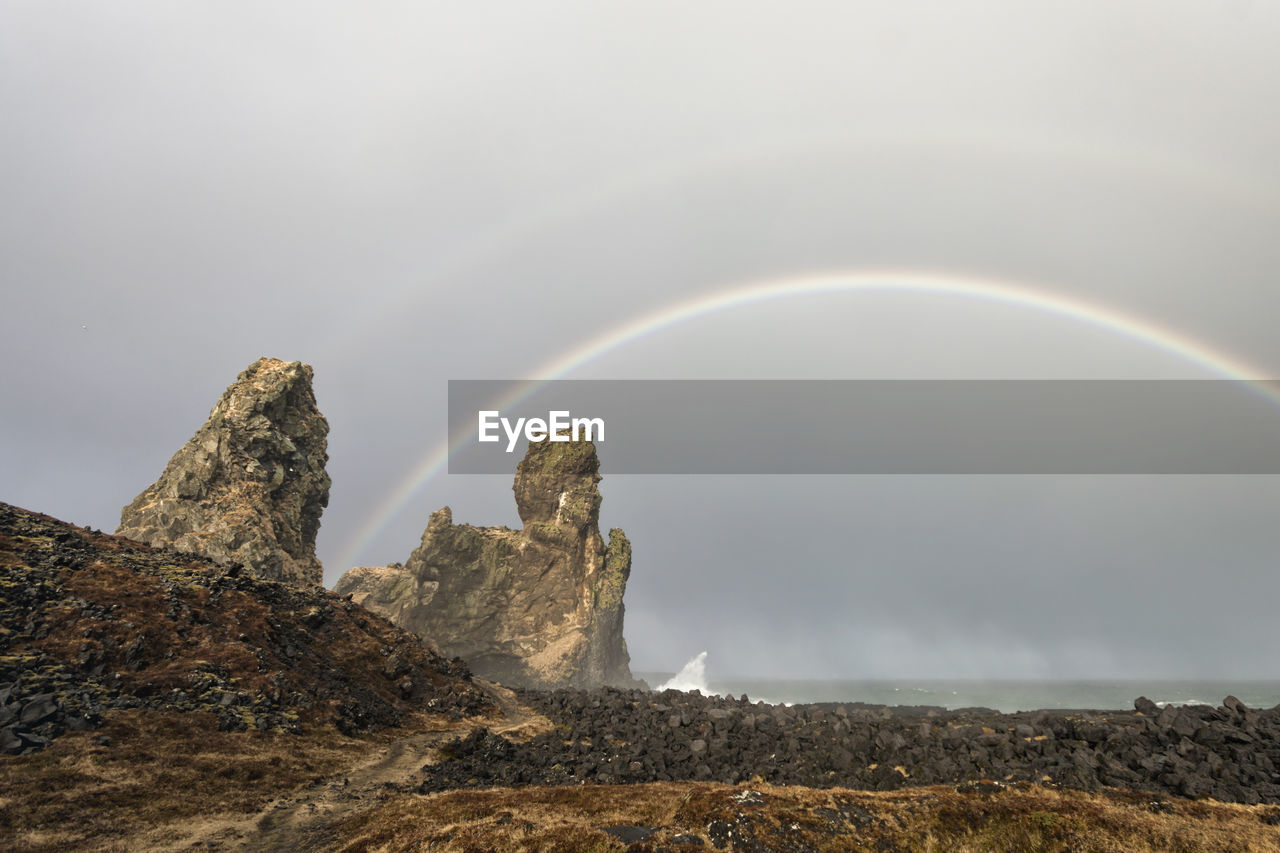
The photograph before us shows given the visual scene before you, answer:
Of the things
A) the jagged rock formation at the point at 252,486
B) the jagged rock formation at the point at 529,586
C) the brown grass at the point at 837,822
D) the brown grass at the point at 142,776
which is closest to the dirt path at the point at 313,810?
the brown grass at the point at 142,776

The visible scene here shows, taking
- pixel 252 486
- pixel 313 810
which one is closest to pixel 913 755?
pixel 313 810

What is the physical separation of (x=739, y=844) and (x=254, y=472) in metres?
72.5

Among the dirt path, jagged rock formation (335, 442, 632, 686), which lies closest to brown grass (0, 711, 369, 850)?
the dirt path

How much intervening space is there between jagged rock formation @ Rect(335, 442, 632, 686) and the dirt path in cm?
7744

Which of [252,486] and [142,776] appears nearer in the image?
[142,776]

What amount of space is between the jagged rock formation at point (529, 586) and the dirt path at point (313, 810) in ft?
254

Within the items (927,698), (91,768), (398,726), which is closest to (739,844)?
(91,768)

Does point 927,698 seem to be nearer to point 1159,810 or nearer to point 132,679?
point 1159,810

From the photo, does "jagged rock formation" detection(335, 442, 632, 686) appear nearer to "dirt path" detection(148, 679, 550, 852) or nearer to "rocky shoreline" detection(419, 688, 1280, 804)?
"rocky shoreline" detection(419, 688, 1280, 804)

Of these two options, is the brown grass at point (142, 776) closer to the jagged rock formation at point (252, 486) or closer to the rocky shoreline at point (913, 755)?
the rocky shoreline at point (913, 755)

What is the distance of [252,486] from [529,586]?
2231 inches

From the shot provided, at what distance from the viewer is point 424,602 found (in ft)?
348

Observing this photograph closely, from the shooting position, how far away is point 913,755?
28.0 m

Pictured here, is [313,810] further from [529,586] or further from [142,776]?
[529,586]
